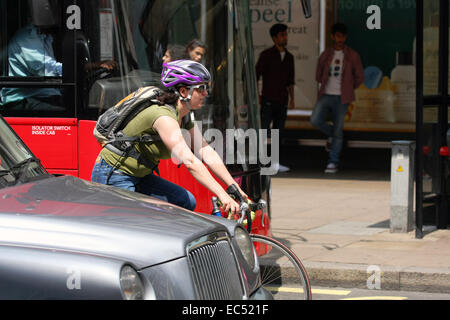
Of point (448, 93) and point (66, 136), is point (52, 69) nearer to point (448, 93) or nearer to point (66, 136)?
point (66, 136)

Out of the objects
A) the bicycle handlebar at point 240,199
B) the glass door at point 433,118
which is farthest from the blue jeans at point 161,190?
the glass door at point 433,118

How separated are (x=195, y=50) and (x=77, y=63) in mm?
950

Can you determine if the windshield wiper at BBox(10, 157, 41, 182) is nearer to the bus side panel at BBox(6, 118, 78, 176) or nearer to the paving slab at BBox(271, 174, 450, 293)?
the bus side panel at BBox(6, 118, 78, 176)

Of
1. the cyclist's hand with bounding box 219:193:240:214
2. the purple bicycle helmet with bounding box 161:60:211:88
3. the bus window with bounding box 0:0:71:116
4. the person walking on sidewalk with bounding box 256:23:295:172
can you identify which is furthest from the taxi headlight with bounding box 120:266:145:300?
the person walking on sidewalk with bounding box 256:23:295:172

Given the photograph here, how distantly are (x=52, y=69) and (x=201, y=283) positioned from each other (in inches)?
145

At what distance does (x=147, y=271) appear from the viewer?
3527 millimetres

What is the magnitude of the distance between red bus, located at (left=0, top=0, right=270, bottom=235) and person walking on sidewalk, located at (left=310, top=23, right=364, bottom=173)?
→ 7.49 metres

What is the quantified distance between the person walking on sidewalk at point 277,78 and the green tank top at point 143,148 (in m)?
8.83

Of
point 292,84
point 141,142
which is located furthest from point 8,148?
point 292,84

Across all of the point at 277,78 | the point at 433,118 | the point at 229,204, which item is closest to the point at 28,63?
the point at 229,204

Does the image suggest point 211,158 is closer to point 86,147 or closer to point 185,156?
point 185,156

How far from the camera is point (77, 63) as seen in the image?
698 centimetres

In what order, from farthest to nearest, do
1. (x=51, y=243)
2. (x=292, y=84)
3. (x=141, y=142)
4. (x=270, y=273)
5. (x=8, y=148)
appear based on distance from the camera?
1. (x=292, y=84)
2. (x=270, y=273)
3. (x=141, y=142)
4. (x=8, y=148)
5. (x=51, y=243)
